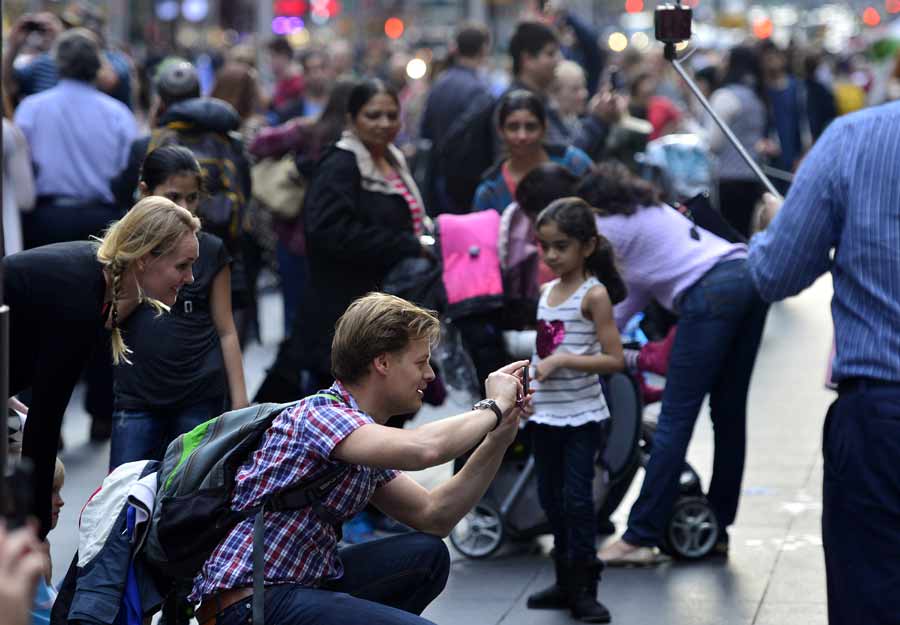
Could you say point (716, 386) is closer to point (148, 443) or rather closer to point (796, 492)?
point (796, 492)

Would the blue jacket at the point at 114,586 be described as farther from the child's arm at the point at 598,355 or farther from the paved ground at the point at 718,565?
the child's arm at the point at 598,355

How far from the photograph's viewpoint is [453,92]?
10383 millimetres

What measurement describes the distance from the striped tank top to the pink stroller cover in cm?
58

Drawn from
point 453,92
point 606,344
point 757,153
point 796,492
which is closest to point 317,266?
point 606,344

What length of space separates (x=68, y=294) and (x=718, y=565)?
3.02 metres

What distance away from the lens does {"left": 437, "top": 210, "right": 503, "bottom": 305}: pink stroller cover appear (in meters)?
6.24

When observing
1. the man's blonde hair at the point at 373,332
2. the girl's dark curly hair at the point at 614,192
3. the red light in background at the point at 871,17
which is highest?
the man's blonde hair at the point at 373,332

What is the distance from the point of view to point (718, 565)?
626cm

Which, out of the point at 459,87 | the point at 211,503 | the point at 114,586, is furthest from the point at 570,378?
the point at 459,87

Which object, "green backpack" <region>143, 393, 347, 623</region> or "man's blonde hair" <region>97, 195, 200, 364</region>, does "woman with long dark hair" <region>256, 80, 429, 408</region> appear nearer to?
"man's blonde hair" <region>97, 195, 200, 364</region>

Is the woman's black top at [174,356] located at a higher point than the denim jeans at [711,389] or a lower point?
higher

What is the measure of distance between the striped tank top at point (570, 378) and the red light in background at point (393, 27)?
45481mm

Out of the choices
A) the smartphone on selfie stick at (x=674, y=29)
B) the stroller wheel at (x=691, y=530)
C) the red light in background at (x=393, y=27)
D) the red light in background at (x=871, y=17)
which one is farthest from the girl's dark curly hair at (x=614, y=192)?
the red light in background at (x=871, y=17)

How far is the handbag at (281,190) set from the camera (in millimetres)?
9586
